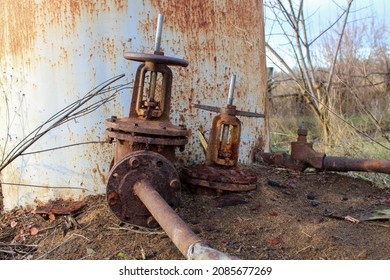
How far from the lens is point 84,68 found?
288cm

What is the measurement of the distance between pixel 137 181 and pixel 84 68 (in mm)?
929

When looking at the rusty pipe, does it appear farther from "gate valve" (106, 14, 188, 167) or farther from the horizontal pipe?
the horizontal pipe

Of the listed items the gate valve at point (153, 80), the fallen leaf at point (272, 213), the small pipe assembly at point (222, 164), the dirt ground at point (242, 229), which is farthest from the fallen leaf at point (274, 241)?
the gate valve at point (153, 80)

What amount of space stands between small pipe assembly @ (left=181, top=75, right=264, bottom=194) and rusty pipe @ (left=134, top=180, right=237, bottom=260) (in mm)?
486

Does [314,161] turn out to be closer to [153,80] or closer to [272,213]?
[272,213]

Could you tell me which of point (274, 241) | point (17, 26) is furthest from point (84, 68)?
point (274, 241)

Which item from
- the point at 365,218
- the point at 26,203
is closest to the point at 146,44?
the point at 26,203

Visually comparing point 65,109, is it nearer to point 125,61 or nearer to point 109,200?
point 125,61

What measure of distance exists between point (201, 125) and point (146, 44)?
2.04 ft

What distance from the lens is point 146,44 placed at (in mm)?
2918

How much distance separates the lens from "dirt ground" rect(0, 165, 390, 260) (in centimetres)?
221

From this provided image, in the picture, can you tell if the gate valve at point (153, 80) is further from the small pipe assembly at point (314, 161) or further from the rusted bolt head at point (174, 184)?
the small pipe assembly at point (314, 161)

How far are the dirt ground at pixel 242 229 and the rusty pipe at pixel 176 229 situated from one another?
248mm

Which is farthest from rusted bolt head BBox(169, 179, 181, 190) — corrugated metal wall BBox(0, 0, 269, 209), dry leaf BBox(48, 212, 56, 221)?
dry leaf BBox(48, 212, 56, 221)
